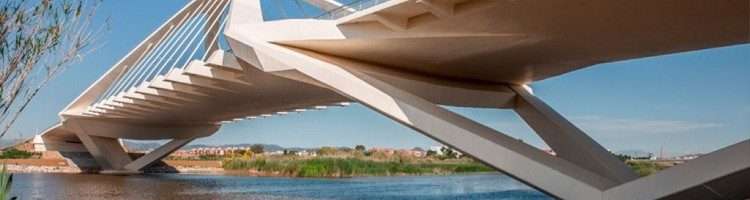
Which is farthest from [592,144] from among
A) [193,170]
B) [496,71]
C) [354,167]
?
[193,170]

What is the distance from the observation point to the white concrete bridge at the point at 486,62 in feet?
31.6

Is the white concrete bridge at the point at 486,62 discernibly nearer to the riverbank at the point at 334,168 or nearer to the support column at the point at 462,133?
the support column at the point at 462,133

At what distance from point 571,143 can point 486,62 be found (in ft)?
9.22

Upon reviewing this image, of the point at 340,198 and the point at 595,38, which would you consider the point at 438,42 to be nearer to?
the point at 595,38

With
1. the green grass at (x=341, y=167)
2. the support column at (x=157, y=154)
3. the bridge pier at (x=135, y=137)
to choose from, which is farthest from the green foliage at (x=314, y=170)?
the support column at (x=157, y=154)

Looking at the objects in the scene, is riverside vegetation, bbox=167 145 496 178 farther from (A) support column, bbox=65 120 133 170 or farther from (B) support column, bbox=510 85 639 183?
(B) support column, bbox=510 85 639 183

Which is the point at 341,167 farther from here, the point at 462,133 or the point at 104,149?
the point at 462,133

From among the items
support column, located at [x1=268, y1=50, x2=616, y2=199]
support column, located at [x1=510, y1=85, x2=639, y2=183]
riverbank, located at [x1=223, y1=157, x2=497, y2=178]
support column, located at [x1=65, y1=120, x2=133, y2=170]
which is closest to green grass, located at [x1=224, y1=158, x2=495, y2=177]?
riverbank, located at [x1=223, y1=157, x2=497, y2=178]

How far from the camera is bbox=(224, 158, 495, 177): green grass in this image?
38575mm

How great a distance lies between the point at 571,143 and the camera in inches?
609

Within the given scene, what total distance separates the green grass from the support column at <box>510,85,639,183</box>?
866 inches

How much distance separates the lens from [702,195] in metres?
9.09

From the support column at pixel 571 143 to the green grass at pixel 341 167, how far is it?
22.0 m

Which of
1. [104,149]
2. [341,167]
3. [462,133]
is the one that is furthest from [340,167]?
[462,133]
